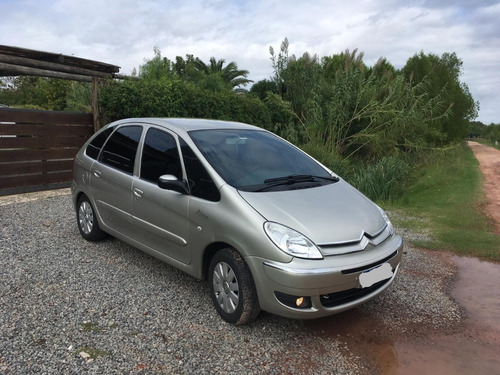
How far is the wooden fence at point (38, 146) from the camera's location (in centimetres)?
873

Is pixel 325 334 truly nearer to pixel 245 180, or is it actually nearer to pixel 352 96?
pixel 245 180

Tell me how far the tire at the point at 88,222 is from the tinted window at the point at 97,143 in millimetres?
588

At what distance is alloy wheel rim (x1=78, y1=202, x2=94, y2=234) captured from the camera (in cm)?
534

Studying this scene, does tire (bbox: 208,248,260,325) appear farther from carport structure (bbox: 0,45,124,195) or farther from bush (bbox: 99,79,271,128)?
bush (bbox: 99,79,271,128)

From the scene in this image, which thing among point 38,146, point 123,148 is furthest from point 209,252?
point 38,146

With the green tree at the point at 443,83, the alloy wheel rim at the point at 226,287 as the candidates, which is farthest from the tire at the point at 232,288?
the green tree at the point at 443,83

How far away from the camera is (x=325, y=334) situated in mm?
3385

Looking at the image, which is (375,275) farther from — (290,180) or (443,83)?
(443,83)

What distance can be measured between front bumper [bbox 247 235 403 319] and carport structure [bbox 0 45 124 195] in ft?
25.3

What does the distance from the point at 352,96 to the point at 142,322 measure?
34.6 ft

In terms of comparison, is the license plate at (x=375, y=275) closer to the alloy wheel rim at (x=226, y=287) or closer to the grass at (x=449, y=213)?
the alloy wheel rim at (x=226, y=287)

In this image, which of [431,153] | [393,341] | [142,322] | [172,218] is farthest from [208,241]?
[431,153]

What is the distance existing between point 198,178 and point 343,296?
1595 millimetres

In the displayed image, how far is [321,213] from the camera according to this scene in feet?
11.0
